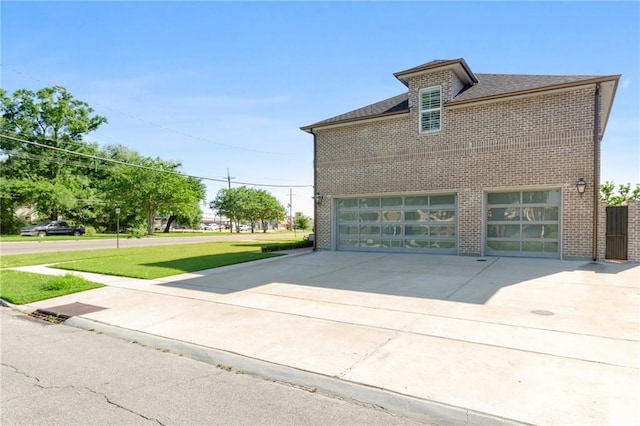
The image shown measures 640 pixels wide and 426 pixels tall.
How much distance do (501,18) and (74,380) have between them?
39.2 ft

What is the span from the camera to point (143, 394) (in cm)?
365

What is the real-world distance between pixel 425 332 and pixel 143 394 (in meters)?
3.65

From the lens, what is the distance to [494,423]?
2.99 metres

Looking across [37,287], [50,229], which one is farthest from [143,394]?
[50,229]

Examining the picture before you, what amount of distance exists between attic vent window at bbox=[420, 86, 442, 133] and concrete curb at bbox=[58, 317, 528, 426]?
1182 centimetres

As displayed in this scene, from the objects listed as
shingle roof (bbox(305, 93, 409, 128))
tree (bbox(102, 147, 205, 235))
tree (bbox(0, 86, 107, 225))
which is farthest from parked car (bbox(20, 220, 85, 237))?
shingle roof (bbox(305, 93, 409, 128))

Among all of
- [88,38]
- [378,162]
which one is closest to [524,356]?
[378,162]

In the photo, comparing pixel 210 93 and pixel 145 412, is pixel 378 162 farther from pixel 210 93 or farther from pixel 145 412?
pixel 145 412

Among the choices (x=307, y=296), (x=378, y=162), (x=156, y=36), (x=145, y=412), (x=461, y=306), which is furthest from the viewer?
(x=378, y=162)

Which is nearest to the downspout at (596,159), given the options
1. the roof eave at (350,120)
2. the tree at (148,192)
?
the roof eave at (350,120)

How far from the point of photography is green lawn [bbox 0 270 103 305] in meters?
8.21

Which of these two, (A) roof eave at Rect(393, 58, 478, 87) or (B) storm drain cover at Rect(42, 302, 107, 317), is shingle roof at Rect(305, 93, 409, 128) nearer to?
(A) roof eave at Rect(393, 58, 478, 87)

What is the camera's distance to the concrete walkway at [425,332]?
3414 millimetres

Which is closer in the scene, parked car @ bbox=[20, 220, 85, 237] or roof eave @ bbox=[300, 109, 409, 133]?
roof eave @ bbox=[300, 109, 409, 133]
